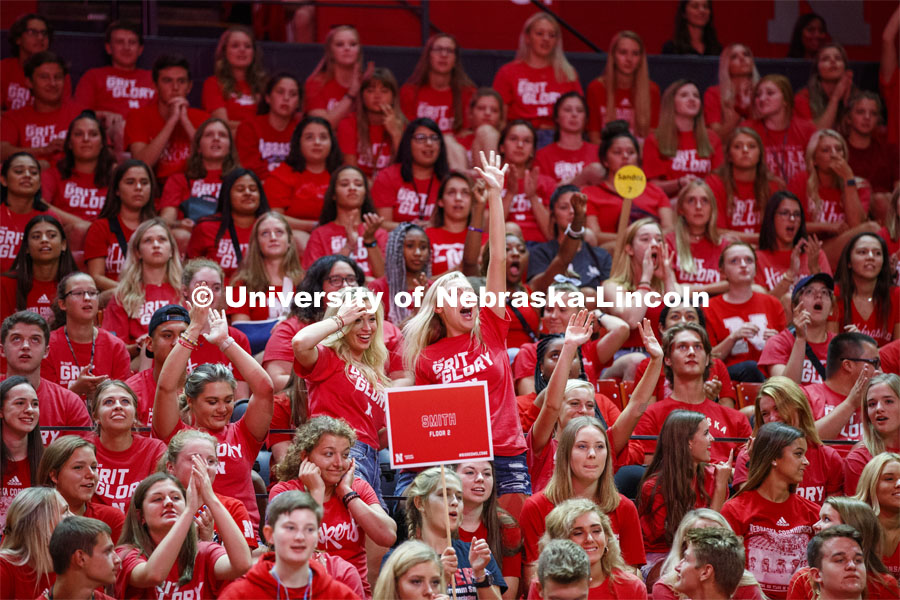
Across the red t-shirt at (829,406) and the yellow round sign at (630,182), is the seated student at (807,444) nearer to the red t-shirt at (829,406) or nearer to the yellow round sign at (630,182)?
the red t-shirt at (829,406)

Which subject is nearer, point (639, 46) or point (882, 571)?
point (882, 571)

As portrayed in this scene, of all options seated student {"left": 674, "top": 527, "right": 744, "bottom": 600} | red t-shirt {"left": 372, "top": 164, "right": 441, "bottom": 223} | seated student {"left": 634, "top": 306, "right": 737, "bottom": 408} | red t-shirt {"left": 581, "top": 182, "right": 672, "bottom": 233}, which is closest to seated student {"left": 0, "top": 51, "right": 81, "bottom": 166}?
red t-shirt {"left": 372, "top": 164, "right": 441, "bottom": 223}

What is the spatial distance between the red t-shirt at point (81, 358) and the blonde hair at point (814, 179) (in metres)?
5.62

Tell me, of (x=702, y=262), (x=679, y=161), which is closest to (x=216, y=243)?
(x=702, y=262)

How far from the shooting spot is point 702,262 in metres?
9.39

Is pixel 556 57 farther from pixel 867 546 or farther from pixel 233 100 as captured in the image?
pixel 867 546

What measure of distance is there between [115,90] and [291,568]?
6.47 metres

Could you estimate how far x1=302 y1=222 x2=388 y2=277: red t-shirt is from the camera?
8992mm

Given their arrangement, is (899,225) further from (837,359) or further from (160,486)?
(160,486)

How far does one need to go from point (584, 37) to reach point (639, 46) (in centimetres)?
149

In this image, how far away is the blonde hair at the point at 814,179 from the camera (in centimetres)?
1026

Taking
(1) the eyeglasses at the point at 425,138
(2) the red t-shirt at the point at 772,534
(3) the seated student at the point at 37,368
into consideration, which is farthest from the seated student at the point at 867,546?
(1) the eyeglasses at the point at 425,138

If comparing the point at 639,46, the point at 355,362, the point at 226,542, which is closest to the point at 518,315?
the point at 355,362

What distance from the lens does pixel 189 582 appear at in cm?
547
